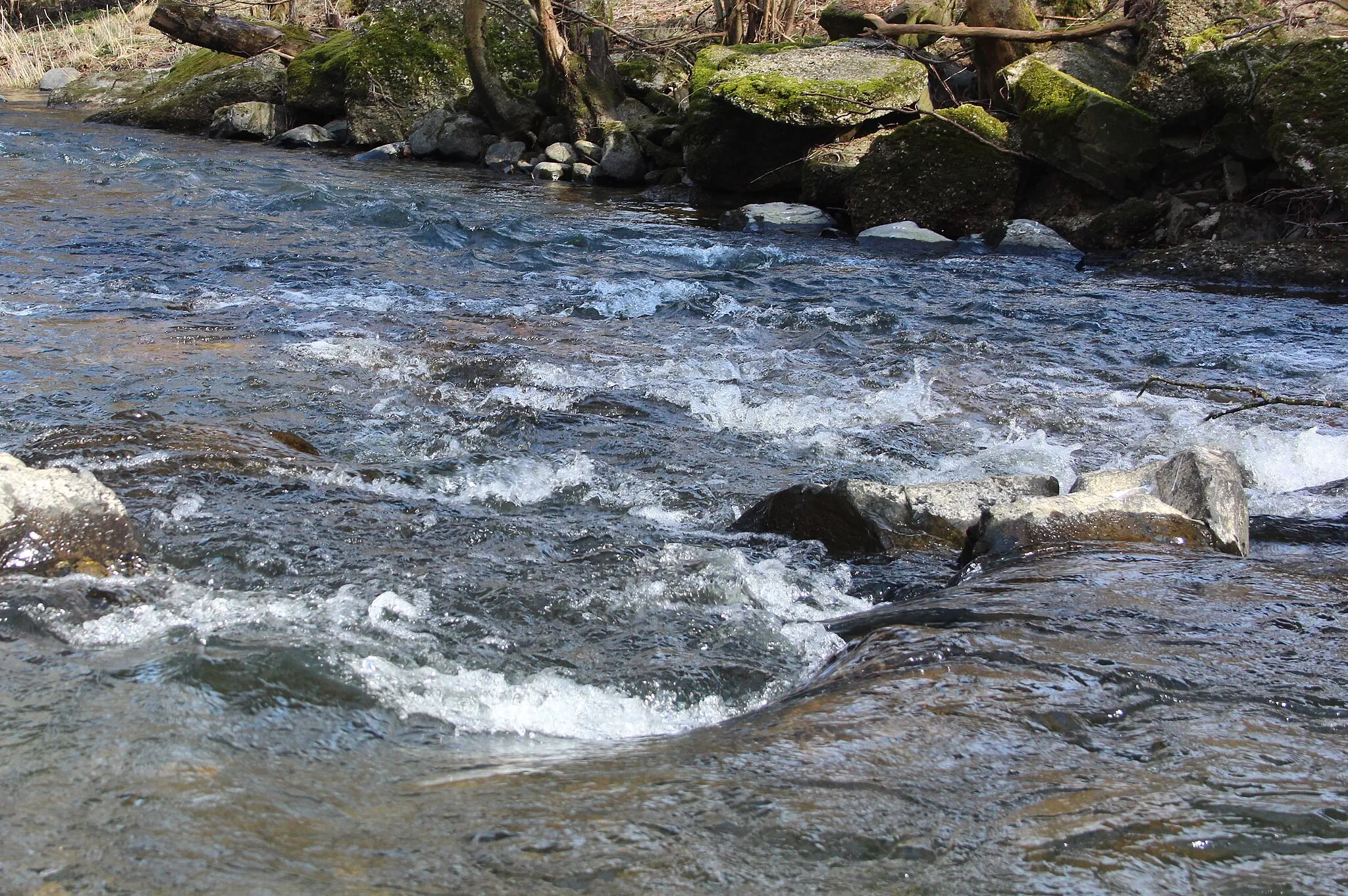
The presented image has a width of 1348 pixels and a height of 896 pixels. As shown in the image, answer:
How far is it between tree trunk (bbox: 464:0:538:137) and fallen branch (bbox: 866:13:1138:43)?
587cm

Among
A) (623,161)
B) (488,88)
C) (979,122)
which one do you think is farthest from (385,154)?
(979,122)

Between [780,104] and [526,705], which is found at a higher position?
[780,104]

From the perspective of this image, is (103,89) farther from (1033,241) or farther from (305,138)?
(1033,241)

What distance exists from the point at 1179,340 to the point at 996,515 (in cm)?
387

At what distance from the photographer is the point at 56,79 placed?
74.3 ft

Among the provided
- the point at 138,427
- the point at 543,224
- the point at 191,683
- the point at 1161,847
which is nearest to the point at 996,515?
the point at 1161,847

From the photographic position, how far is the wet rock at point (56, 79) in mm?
22531

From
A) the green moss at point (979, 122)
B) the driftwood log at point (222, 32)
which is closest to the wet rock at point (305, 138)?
the driftwood log at point (222, 32)

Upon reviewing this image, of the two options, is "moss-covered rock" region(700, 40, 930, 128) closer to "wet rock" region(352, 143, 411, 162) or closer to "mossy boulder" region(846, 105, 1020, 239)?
"mossy boulder" region(846, 105, 1020, 239)

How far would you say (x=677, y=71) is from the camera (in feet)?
50.5

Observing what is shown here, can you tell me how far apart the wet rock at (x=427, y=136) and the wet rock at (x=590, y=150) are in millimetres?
2287

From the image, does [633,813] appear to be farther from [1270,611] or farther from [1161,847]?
[1270,611]

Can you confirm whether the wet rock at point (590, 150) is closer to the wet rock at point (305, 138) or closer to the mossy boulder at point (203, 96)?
the wet rock at point (305, 138)

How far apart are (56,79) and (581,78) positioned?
14.5 meters
